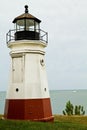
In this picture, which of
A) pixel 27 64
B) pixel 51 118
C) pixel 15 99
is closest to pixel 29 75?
pixel 27 64

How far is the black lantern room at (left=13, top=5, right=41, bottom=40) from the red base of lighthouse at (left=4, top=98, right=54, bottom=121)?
3929 mm

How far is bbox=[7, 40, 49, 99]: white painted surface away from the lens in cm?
1636

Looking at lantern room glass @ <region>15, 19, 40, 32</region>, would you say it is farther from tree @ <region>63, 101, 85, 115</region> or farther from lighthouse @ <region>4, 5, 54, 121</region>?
tree @ <region>63, 101, 85, 115</region>

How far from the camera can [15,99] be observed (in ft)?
53.5

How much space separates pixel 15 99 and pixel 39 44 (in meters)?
3.68

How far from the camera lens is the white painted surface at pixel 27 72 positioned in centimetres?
1636

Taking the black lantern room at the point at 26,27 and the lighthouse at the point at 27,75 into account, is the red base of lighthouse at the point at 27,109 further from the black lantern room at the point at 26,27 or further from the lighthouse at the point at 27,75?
the black lantern room at the point at 26,27

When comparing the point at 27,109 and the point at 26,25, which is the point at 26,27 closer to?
the point at 26,25

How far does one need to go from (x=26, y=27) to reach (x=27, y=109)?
5.07 metres

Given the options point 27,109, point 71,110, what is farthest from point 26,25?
point 71,110

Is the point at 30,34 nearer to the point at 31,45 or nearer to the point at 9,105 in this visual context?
the point at 31,45

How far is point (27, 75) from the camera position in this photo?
16.4 meters

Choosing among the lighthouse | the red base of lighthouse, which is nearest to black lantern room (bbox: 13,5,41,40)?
the lighthouse

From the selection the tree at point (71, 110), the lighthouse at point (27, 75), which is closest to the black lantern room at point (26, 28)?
the lighthouse at point (27, 75)
